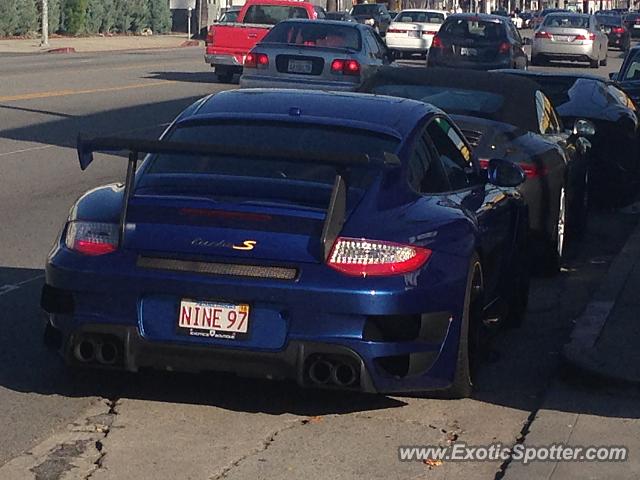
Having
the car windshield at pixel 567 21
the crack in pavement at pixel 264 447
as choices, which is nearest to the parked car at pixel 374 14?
the car windshield at pixel 567 21

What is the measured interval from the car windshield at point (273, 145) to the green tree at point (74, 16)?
173 feet

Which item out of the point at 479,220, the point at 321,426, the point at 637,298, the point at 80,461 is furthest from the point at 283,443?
the point at 637,298

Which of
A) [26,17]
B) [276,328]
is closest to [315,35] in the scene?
[276,328]

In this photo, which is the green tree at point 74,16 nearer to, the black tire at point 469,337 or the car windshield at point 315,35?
the car windshield at point 315,35

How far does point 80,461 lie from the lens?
5.88 m

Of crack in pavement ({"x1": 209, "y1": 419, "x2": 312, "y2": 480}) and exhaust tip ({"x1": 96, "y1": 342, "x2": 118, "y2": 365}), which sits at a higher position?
exhaust tip ({"x1": 96, "y1": 342, "x2": 118, "y2": 365})

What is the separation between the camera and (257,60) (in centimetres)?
2116

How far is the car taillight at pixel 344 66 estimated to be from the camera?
2144 centimetres

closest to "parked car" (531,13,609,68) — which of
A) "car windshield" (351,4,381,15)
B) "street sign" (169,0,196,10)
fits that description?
"car windshield" (351,4,381,15)

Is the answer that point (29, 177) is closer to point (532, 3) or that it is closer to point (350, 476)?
point (350, 476)

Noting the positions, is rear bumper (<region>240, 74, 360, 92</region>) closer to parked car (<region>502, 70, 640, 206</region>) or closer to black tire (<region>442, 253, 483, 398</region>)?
parked car (<region>502, 70, 640, 206</region>)

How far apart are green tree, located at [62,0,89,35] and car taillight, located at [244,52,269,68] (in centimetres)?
3873

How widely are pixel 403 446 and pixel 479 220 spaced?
61.5 inches

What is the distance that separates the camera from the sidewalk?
47.3 metres
